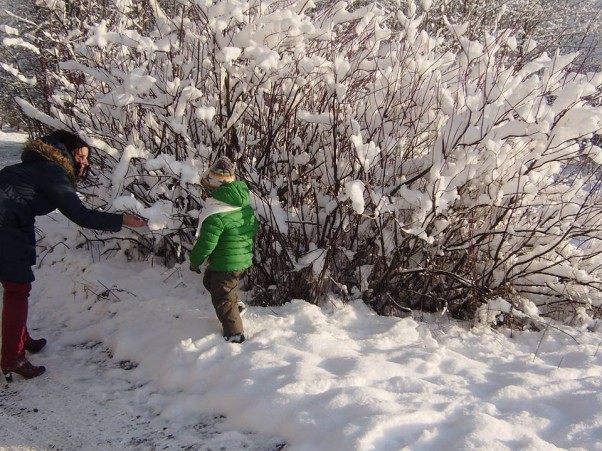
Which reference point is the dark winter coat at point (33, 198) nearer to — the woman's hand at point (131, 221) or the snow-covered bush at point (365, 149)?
the woman's hand at point (131, 221)

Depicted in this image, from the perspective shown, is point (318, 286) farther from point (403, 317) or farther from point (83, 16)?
point (83, 16)

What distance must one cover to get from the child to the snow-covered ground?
205 millimetres

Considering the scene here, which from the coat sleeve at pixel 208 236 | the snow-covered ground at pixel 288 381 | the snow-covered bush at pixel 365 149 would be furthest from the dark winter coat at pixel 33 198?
the snow-covered ground at pixel 288 381

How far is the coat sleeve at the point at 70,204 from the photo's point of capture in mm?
3109

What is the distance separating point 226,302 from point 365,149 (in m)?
1.34

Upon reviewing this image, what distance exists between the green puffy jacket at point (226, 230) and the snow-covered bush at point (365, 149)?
13.0 inches

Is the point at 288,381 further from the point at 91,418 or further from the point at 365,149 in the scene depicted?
the point at 365,149

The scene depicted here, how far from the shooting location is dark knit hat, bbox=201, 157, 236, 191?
3.20 meters

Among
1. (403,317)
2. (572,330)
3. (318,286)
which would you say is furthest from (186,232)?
(572,330)

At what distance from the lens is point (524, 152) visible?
12.0ft

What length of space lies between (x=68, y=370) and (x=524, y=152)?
3.45 metres

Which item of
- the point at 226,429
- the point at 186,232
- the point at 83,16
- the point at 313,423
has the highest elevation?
the point at 83,16

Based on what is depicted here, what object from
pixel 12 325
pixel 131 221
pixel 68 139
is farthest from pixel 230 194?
pixel 12 325

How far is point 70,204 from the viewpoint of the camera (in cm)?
311
